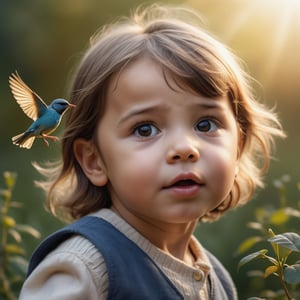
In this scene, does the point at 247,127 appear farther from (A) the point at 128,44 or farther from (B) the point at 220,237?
(B) the point at 220,237

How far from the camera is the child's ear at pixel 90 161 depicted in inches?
91.7

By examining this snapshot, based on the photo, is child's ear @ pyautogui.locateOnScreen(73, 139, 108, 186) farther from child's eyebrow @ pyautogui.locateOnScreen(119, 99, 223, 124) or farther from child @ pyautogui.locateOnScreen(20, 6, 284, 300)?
child's eyebrow @ pyautogui.locateOnScreen(119, 99, 223, 124)

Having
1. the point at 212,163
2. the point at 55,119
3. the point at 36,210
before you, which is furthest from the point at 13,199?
the point at 55,119

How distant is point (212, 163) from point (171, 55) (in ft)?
1.01

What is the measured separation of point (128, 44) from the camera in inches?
90.4

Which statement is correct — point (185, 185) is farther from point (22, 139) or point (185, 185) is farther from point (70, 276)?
point (22, 139)

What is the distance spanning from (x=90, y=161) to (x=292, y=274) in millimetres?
786

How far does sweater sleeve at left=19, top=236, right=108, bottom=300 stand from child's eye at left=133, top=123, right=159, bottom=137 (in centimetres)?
31

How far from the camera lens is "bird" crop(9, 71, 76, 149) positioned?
1.70 metres

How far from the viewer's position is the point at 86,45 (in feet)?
16.0

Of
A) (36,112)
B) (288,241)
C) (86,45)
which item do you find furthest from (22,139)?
(86,45)

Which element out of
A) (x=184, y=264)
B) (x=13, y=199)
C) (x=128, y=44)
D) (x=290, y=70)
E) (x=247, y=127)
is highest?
(x=128, y=44)

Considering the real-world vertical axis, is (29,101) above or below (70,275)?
above

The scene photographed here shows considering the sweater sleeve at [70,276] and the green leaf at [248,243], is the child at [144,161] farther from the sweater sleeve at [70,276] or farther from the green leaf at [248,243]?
the green leaf at [248,243]
